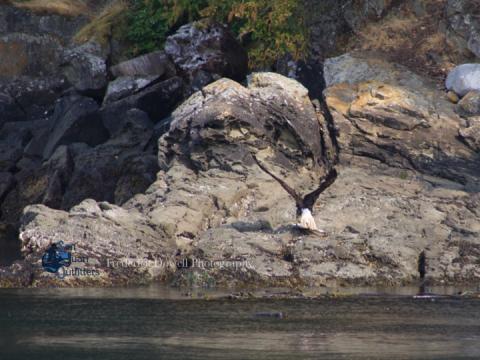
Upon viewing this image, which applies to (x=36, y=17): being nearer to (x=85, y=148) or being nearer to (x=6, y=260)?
(x=85, y=148)

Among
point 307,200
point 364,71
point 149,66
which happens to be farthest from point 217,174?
point 149,66

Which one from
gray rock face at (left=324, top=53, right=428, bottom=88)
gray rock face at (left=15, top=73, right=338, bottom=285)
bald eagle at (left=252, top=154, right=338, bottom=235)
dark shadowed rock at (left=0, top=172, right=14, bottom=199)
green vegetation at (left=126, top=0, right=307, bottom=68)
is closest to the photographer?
bald eagle at (left=252, top=154, right=338, bottom=235)

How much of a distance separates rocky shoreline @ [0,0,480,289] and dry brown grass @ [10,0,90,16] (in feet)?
18.0

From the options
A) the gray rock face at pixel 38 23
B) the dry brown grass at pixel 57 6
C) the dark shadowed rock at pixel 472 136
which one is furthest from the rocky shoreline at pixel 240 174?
the dry brown grass at pixel 57 6

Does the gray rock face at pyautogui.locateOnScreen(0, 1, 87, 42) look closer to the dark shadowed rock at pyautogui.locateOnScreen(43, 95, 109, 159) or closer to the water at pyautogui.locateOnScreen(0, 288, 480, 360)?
the dark shadowed rock at pyautogui.locateOnScreen(43, 95, 109, 159)

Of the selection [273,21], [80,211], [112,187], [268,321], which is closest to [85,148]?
[112,187]

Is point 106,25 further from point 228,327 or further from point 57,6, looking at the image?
point 228,327

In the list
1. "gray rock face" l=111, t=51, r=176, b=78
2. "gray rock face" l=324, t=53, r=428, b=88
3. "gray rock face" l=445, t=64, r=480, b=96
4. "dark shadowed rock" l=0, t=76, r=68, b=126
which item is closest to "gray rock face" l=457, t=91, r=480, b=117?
"gray rock face" l=445, t=64, r=480, b=96

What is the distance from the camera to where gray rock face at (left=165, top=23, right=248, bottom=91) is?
34531mm

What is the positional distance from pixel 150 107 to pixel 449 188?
32.8ft

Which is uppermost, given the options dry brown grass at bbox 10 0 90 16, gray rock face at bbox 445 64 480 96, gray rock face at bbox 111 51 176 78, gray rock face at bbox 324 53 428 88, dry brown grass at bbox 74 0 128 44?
dry brown grass at bbox 10 0 90 16

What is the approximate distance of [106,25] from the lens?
3941cm

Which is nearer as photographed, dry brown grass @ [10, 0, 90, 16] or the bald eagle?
the bald eagle

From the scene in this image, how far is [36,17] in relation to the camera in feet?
138
